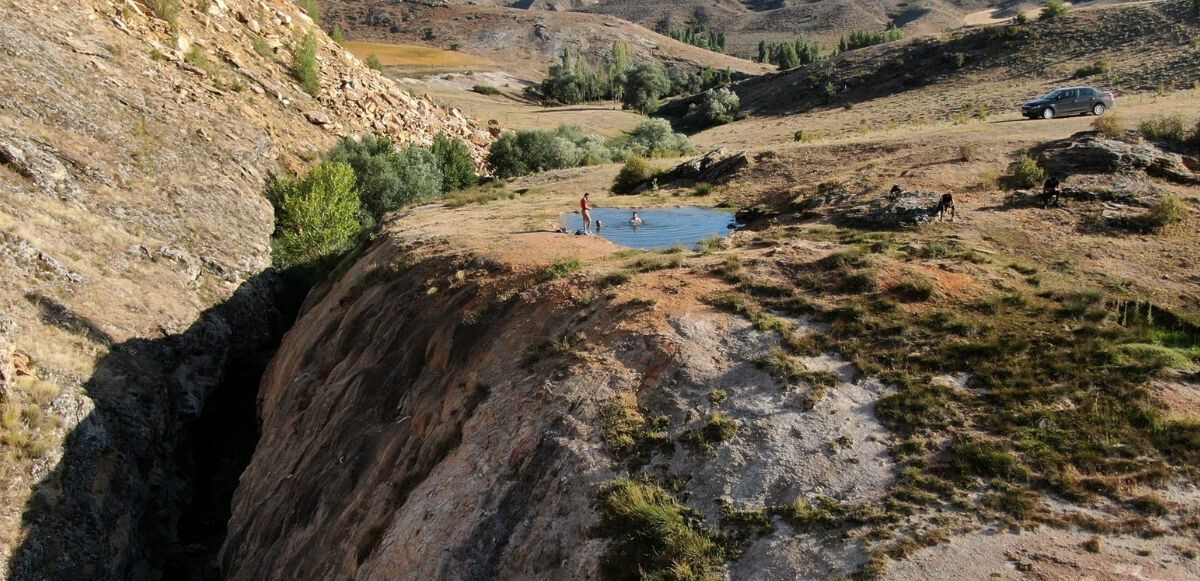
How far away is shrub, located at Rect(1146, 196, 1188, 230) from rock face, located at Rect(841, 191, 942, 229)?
13.3 ft

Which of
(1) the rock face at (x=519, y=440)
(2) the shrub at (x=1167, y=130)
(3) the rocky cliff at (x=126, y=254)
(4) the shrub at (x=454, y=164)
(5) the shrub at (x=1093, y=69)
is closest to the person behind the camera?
(1) the rock face at (x=519, y=440)

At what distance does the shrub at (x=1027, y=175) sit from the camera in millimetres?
18094

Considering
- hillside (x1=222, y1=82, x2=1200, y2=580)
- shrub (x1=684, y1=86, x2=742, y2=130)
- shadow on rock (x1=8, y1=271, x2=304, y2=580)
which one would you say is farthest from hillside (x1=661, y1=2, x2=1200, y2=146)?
shadow on rock (x1=8, y1=271, x2=304, y2=580)

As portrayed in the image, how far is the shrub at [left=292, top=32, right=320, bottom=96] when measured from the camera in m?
45.0

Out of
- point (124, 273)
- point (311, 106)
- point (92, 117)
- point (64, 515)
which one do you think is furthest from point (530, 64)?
point (64, 515)

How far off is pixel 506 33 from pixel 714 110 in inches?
3011

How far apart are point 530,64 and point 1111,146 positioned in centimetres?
11369

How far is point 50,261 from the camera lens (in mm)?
21203

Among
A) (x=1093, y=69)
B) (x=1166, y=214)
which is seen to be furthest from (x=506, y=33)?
(x=1166, y=214)

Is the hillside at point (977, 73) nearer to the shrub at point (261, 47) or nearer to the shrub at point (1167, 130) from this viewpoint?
the shrub at point (1167, 130)

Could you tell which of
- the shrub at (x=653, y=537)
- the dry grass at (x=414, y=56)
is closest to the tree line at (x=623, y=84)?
the dry grass at (x=414, y=56)

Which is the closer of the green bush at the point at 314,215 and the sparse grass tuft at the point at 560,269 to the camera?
the sparse grass tuft at the point at 560,269

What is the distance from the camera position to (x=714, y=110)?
2766 inches

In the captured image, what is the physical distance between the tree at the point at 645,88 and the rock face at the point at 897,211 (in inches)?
2938
